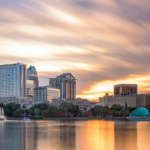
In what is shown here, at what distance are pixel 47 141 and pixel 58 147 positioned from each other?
6083 mm

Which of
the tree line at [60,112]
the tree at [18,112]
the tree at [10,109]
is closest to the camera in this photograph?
the tree line at [60,112]

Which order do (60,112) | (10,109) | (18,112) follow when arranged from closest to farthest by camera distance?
(60,112) → (18,112) → (10,109)

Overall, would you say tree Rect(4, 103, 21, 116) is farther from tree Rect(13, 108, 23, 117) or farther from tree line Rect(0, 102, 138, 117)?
tree Rect(13, 108, 23, 117)

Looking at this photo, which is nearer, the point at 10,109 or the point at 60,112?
the point at 60,112

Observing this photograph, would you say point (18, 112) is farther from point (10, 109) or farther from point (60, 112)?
point (60, 112)

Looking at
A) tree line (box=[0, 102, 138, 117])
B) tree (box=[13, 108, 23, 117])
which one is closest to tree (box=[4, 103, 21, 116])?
tree line (box=[0, 102, 138, 117])

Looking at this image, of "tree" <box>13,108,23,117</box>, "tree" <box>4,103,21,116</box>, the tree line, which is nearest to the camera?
the tree line

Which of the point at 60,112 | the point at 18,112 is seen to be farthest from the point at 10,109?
the point at 60,112

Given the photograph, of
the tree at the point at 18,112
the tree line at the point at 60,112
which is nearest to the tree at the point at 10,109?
the tree line at the point at 60,112

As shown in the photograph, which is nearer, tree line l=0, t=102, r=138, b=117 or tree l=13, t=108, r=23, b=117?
tree line l=0, t=102, r=138, b=117

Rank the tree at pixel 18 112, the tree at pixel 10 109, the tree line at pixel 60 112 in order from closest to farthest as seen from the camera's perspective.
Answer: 1. the tree line at pixel 60 112
2. the tree at pixel 18 112
3. the tree at pixel 10 109

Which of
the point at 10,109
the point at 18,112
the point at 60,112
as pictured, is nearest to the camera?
the point at 60,112

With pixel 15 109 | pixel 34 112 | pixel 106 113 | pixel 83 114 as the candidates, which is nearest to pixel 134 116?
pixel 106 113

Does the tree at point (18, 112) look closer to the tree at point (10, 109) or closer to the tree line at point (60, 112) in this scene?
the tree line at point (60, 112)
